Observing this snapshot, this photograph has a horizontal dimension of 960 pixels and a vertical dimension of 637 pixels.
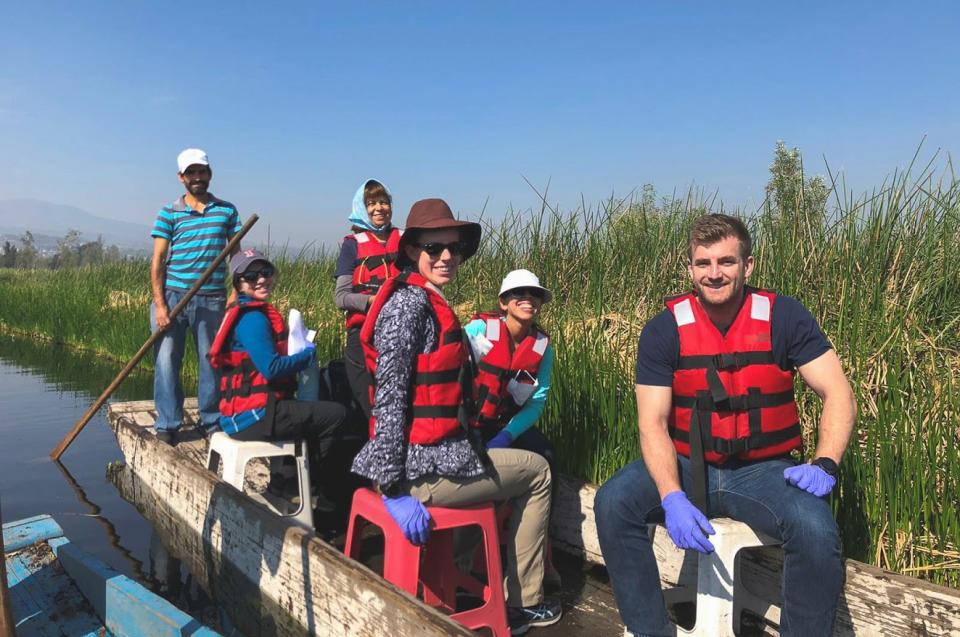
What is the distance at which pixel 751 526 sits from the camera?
239 centimetres

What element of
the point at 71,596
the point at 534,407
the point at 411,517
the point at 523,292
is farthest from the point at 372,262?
the point at 71,596

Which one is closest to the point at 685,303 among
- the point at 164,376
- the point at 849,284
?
the point at 849,284

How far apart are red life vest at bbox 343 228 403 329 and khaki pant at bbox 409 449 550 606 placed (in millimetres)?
1483

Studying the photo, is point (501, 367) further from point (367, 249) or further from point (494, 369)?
point (367, 249)

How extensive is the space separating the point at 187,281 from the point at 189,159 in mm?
812

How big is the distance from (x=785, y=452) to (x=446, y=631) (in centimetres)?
129

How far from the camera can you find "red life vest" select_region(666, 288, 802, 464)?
2449mm

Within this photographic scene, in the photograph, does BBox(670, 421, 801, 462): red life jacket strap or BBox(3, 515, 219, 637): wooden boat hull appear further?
BBox(3, 515, 219, 637): wooden boat hull

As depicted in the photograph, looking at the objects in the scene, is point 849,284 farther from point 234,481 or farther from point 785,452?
point 234,481

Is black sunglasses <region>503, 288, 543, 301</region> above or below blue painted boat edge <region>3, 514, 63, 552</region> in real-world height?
above

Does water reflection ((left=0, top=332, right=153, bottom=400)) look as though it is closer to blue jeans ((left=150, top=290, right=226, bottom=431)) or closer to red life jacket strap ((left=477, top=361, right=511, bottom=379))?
blue jeans ((left=150, top=290, right=226, bottom=431))

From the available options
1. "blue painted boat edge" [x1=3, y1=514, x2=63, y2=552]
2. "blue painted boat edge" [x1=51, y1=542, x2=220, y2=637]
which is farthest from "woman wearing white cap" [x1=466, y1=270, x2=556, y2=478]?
"blue painted boat edge" [x1=3, y1=514, x2=63, y2=552]

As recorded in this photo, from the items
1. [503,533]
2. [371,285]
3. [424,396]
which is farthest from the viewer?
[371,285]

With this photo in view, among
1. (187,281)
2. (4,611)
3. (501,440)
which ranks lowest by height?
(4,611)
